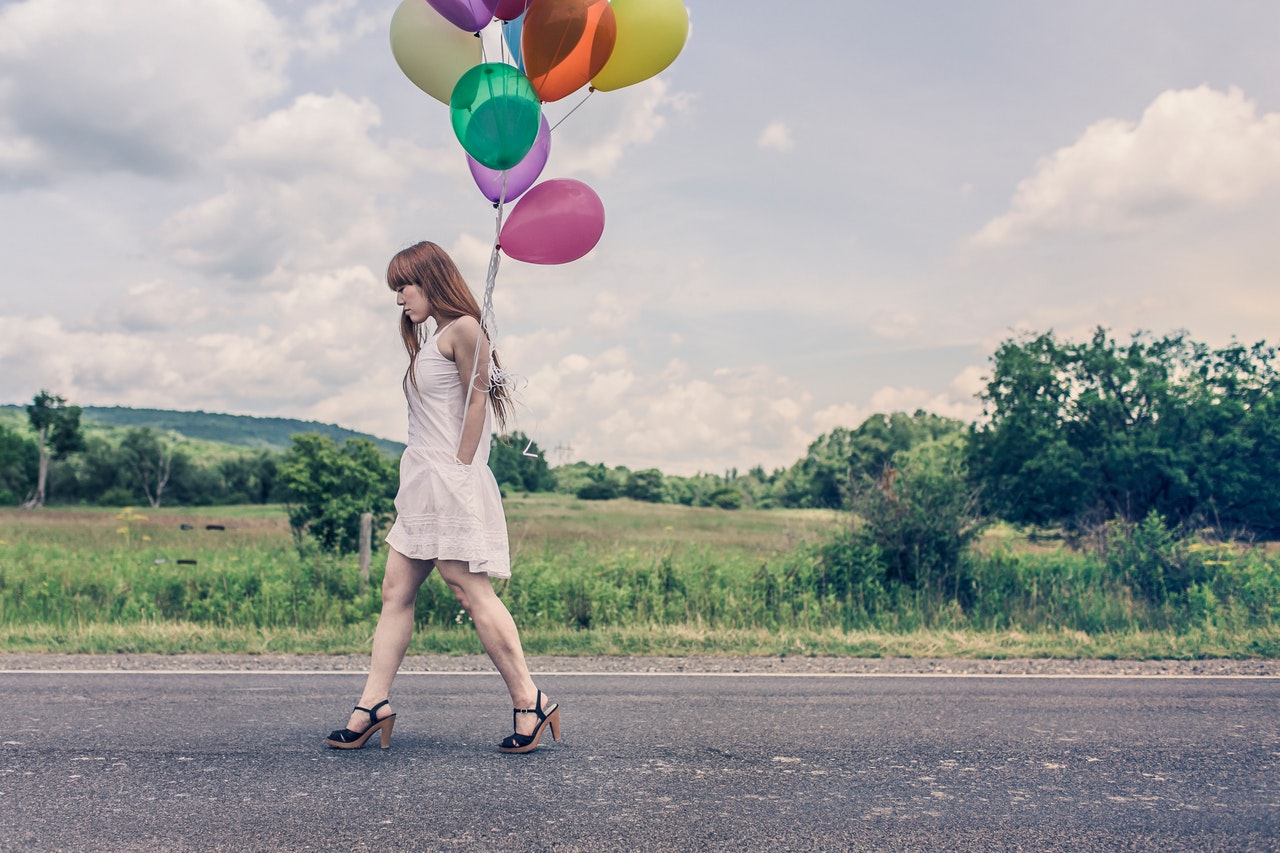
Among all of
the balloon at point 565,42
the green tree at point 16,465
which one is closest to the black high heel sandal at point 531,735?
the balloon at point 565,42

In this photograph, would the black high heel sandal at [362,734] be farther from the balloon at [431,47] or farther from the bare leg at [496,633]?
the balloon at [431,47]

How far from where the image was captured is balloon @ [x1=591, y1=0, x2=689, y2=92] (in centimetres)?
480

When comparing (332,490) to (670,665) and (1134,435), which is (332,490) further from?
(1134,435)

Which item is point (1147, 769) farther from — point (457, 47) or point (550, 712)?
point (457, 47)

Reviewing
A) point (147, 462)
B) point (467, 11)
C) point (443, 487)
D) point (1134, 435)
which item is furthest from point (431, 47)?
point (147, 462)

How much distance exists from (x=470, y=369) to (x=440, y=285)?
428 millimetres

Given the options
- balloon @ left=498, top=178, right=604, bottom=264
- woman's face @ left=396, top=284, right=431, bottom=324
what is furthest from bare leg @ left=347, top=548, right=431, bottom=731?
balloon @ left=498, top=178, right=604, bottom=264

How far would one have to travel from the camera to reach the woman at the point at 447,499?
403 centimetres

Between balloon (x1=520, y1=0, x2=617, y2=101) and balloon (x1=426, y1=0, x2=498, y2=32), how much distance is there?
206mm

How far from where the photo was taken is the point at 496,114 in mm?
4352

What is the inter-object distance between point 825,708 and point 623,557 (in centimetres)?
592

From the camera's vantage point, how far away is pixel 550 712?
161 inches

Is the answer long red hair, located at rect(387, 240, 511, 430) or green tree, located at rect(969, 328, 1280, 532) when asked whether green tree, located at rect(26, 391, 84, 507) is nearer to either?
green tree, located at rect(969, 328, 1280, 532)

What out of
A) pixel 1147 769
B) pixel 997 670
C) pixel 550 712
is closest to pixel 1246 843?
pixel 1147 769
